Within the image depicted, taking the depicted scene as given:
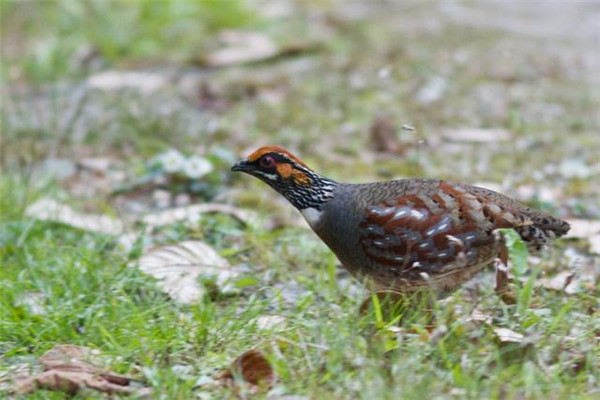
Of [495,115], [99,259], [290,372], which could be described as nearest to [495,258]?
[290,372]

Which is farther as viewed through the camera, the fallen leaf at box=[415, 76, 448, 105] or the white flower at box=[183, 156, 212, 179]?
the fallen leaf at box=[415, 76, 448, 105]

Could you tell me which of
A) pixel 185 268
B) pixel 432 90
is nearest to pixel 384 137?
pixel 432 90

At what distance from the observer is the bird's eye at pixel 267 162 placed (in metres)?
4.53

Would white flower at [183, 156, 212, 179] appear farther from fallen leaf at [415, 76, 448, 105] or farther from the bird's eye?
fallen leaf at [415, 76, 448, 105]

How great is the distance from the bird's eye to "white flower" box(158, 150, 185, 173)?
1.73 metres

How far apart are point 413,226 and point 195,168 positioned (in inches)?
90.9

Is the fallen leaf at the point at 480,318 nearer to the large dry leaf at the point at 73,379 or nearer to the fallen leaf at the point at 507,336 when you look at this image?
the fallen leaf at the point at 507,336

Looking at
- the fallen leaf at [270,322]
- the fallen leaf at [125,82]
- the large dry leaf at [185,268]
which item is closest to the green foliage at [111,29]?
the fallen leaf at [125,82]

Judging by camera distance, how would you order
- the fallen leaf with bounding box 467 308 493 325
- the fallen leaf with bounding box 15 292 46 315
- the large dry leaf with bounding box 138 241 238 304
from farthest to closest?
the large dry leaf with bounding box 138 241 238 304 < the fallen leaf with bounding box 15 292 46 315 < the fallen leaf with bounding box 467 308 493 325

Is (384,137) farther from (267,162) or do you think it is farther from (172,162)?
(267,162)

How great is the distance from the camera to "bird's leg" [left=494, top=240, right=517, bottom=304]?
4.29 metres

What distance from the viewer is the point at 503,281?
4359 millimetres

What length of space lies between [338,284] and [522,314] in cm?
116

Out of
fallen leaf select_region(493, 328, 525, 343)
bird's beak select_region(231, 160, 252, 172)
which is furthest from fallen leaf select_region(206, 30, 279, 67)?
fallen leaf select_region(493, 328, 525, 343)
